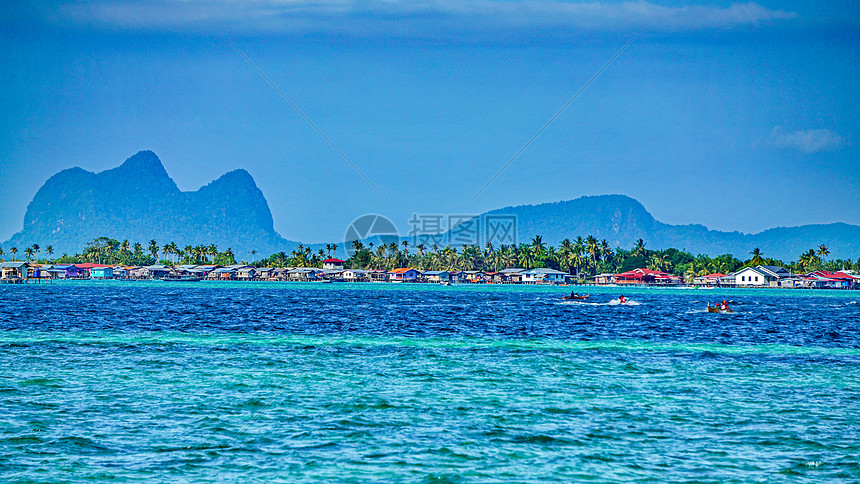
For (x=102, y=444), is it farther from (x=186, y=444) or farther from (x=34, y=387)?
(x=34, y=387)

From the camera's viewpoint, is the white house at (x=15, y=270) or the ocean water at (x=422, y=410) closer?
the ocean water at (x=422, y=410)

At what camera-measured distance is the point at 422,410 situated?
19969 mm

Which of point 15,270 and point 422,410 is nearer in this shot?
point 422,410

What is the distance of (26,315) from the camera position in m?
56.7

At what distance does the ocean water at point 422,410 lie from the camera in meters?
14.7

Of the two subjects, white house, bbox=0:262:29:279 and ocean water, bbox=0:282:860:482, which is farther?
white house, bbox=0:262:29:279

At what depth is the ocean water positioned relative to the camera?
14656 mm

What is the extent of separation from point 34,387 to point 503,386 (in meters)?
14.4

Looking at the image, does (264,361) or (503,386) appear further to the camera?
(264,361)

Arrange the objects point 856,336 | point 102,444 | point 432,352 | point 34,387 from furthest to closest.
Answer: point 856,336, point 432,352, point 34,387, point 102,444

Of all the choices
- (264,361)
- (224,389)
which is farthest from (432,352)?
(224,389)

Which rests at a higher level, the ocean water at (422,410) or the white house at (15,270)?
the white house at (15,270)

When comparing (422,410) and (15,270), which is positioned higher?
(15,270)

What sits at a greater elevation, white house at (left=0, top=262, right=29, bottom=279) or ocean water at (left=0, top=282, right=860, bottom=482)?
white house at (left=0, top=262, right=29, bottom=279)
